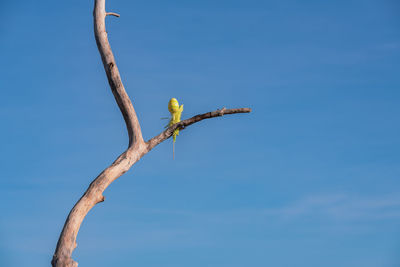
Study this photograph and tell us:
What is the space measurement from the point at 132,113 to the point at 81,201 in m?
1.96

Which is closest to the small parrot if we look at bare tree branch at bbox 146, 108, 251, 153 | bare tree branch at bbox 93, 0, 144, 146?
bare tree branch at bbox 146, 108, 251, 153

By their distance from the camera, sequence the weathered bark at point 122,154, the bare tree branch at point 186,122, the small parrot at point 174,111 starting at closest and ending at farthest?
1. the weathered bark at point 122,154
2. the bare tree branch at point 186,122
3. the small parrot at point 174,111

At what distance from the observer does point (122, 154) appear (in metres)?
9.56

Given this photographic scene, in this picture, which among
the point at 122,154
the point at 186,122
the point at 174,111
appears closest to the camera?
the point at 122,154

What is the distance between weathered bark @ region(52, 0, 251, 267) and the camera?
8.43 m

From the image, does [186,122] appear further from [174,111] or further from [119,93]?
[119,93]

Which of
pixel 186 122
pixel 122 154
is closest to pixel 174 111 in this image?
pixel 186 122

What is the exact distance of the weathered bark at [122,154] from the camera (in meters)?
8.43

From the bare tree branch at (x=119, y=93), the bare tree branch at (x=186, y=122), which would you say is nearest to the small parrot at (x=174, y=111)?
the bare tree branch at (x=186, y=122)

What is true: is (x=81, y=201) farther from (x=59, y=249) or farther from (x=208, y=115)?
(x=208, y=115)

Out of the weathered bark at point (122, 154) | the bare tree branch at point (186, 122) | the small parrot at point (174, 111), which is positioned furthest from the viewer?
the small parrot at point (174, 111)

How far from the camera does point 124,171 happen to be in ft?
30.8

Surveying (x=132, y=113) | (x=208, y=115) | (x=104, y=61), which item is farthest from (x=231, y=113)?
(x=104, y=61)

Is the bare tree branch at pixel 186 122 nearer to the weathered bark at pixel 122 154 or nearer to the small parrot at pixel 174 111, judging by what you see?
the weathered bark at pixel 122 154
